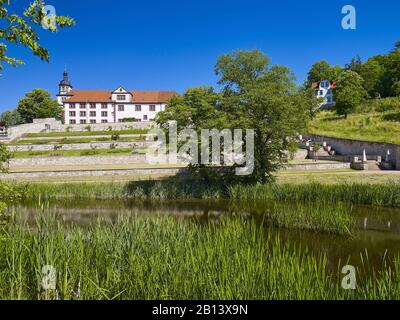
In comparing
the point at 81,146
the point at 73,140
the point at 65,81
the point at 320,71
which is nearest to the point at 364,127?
the point at 81,146

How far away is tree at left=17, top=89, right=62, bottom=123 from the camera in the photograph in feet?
298

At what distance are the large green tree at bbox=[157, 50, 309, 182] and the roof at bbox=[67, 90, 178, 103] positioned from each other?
66.0 meters

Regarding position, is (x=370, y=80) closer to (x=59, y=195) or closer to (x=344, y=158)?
(x=344, y=158)

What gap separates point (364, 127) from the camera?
165 feet

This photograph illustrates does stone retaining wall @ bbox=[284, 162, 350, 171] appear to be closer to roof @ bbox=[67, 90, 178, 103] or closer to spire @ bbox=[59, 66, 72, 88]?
roof @ bbox=[67, 90, 178, 103]

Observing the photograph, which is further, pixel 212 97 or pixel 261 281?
pixel 212 97

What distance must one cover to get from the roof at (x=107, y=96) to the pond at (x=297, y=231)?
7206cm

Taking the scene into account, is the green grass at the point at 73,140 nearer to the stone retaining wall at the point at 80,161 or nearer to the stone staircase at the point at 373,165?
the stone retaining wall at the point at 80,161

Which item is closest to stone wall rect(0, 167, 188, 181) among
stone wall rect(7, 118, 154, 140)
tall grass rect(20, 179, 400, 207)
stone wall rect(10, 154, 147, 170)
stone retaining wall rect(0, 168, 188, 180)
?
stone retaining wall rect(0, 168, 188, 180)

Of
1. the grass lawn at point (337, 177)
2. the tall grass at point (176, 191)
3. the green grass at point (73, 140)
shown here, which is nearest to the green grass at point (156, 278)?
the tall grass at point (176, 191)

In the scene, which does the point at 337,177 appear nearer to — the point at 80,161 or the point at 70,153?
the point at 80,161

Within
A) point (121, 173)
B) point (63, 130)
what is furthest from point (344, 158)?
point (63, 130)

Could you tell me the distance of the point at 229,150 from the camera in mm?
27328
